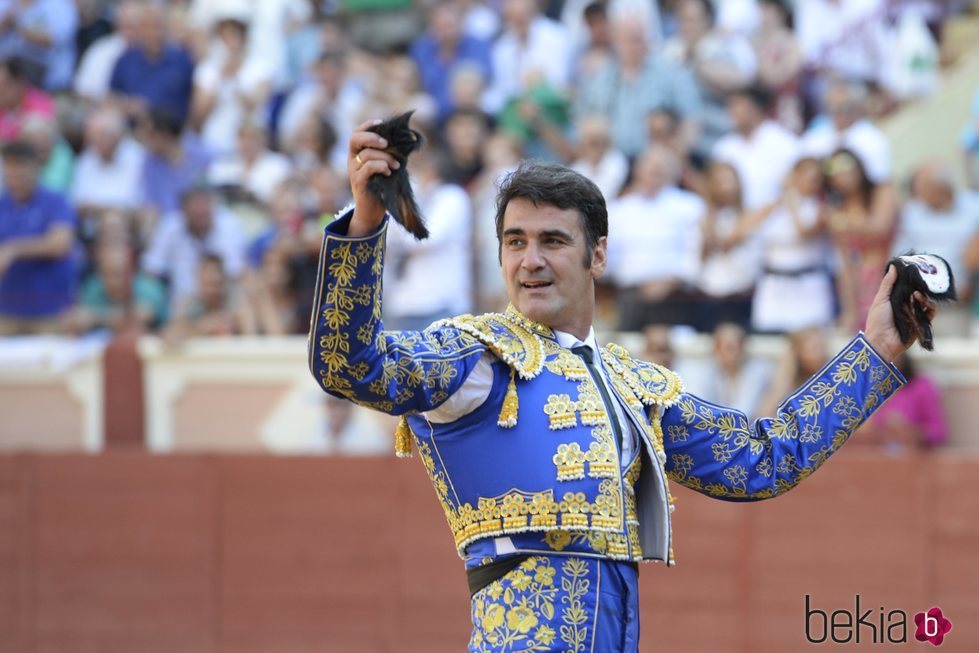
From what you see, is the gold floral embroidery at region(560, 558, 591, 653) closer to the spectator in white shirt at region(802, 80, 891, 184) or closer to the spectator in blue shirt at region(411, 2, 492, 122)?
the spectator in white shirt at region(802, 80, 891, 184)

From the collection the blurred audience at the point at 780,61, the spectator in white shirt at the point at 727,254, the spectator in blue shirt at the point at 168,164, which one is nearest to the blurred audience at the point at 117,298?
the spectator in blue shirt at the point at 168,164

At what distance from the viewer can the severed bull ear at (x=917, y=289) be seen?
294 cm

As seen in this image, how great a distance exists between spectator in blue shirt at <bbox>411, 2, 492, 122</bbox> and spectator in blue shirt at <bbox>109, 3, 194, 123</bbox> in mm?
1321

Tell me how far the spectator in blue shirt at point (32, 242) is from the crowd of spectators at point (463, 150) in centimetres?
1

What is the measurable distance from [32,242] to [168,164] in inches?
39.0

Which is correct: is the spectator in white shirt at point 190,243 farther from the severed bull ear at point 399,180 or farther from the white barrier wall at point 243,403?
the severed bull ear at point 399,180

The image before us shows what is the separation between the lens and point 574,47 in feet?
28.0

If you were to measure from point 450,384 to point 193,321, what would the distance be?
539 centimetres

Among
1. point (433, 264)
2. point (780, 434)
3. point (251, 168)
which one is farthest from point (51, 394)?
point (780, 434)

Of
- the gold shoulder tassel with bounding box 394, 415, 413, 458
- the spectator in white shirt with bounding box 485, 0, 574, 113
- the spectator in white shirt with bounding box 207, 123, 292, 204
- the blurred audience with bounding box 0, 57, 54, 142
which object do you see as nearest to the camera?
the gold shoulder tassel with bounding box 394, 415, 413, 458

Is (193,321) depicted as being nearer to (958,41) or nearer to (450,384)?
(958,41)

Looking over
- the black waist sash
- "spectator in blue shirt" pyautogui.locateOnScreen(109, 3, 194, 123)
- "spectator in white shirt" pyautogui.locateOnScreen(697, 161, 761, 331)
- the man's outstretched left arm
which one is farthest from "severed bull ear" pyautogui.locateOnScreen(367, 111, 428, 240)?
"spectator in blue shirt" pyautogui.locateOnScreen(109, 3, 194, 123)

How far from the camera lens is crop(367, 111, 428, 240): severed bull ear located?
2.42 metres

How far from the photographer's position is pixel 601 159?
751 centimetres
